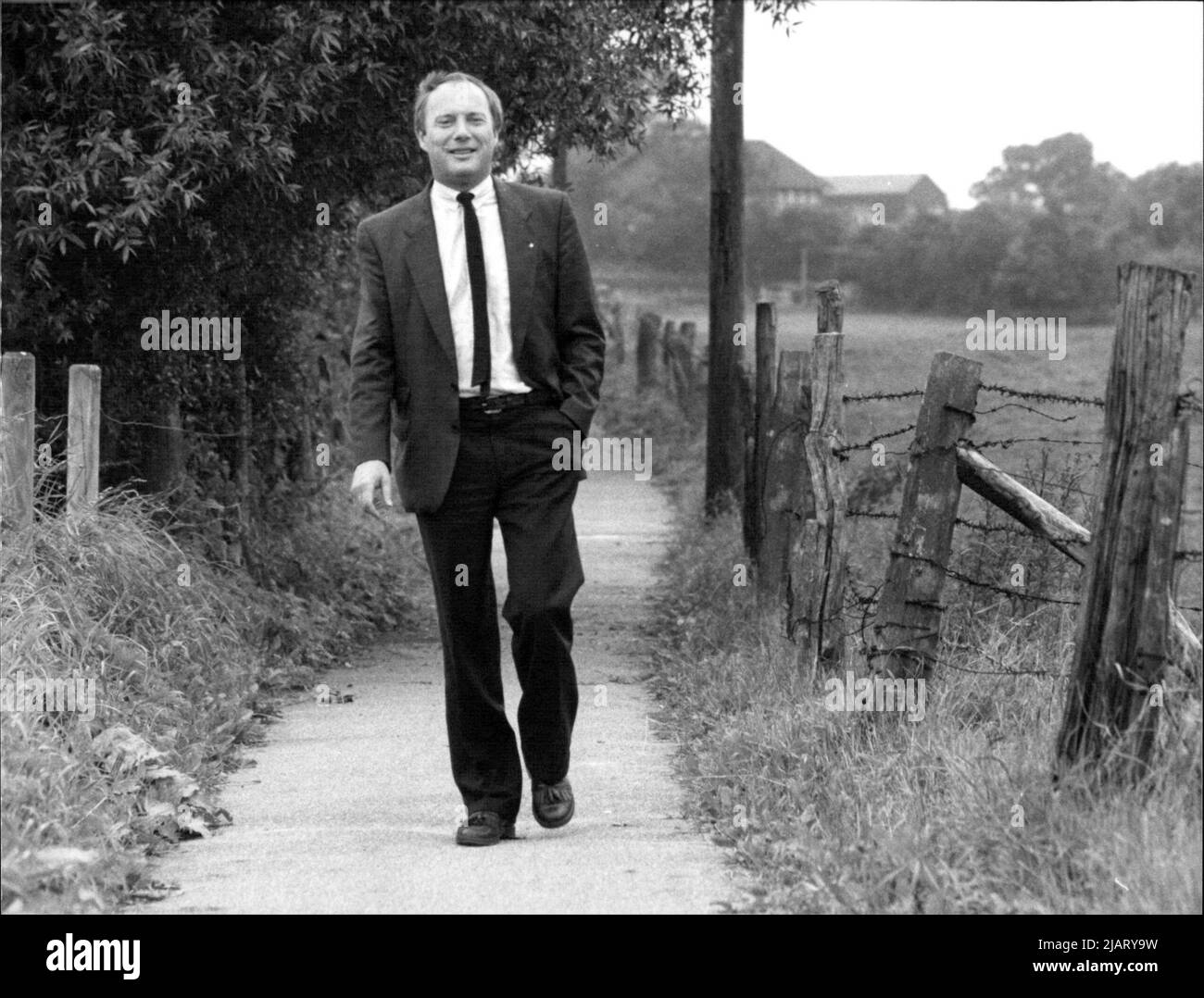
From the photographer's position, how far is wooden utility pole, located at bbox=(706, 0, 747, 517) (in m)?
16.5

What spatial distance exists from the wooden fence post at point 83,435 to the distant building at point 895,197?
21.1 metres

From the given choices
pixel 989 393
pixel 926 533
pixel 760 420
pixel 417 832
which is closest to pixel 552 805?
pixel 417 832

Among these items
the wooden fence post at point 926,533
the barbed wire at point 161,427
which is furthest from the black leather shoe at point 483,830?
the barbed wire at point 161,427

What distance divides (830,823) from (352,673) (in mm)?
5536

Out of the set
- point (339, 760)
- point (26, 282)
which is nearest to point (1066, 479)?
point (339, 760)

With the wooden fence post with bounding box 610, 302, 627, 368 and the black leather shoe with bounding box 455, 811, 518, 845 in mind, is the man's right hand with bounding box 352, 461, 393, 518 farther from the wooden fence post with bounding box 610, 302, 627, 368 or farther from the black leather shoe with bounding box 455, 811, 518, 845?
the wooden fence post with bounding box 610, 302, 627, 368

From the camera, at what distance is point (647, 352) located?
3147cm

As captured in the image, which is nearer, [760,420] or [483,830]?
[483,830]

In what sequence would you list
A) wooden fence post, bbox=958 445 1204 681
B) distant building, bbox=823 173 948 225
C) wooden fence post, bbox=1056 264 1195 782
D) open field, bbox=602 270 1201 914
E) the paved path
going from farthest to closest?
1. distant building, bbox=823 173 948 225
2. wooden fence post, bbox=958 445 1204 681
3. the paved path
4. wooden fence post, bbox=1056 264 1195 782
5. open field, bbox=602 270 1201 914

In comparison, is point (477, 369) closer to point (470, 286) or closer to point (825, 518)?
point (470, 286)

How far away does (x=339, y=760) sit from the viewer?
26.1 feet

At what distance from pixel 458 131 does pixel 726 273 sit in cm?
1124

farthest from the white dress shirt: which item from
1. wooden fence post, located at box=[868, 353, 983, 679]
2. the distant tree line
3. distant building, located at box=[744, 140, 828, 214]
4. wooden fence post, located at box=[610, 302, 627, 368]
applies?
distant building, located at box=[744, 140, 828, 214]

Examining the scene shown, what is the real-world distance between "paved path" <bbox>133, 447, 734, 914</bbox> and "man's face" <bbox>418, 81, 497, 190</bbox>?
2055 millimetres
